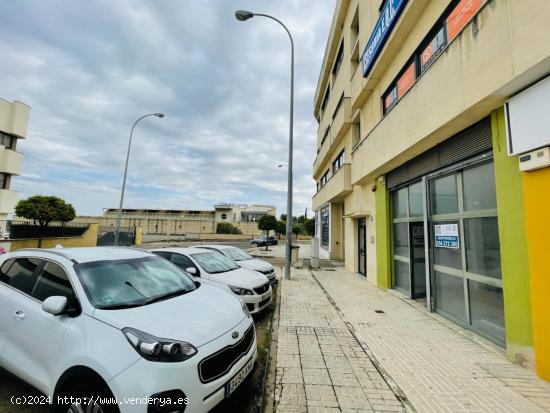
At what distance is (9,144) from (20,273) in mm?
25826

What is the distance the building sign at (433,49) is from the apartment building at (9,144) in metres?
27.8

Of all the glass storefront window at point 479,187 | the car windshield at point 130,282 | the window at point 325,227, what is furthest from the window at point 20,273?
the window at point 325,227

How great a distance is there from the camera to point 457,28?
5.11 metres

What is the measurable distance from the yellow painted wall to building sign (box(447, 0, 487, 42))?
132 inches

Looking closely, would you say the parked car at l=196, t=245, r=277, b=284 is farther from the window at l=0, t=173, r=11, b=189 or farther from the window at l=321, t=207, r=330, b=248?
the window at l=0, t=173, r=11, b=189

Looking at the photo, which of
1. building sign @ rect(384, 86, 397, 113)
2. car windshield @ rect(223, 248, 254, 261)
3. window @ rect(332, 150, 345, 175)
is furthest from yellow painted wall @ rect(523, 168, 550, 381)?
window @ rect(332, 150, 345, 175)

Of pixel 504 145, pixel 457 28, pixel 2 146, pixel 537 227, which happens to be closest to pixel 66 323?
pixel 537 227

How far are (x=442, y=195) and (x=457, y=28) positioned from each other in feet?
11.5

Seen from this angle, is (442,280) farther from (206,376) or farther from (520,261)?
(206,376)

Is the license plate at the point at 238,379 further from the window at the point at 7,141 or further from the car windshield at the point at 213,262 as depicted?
the window at the point at 7,141

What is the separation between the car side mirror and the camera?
2297 mm

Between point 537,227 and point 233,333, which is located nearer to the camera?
point 233,333

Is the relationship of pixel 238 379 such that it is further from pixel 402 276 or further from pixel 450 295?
pixel 402 276

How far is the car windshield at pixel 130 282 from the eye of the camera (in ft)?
8.64
